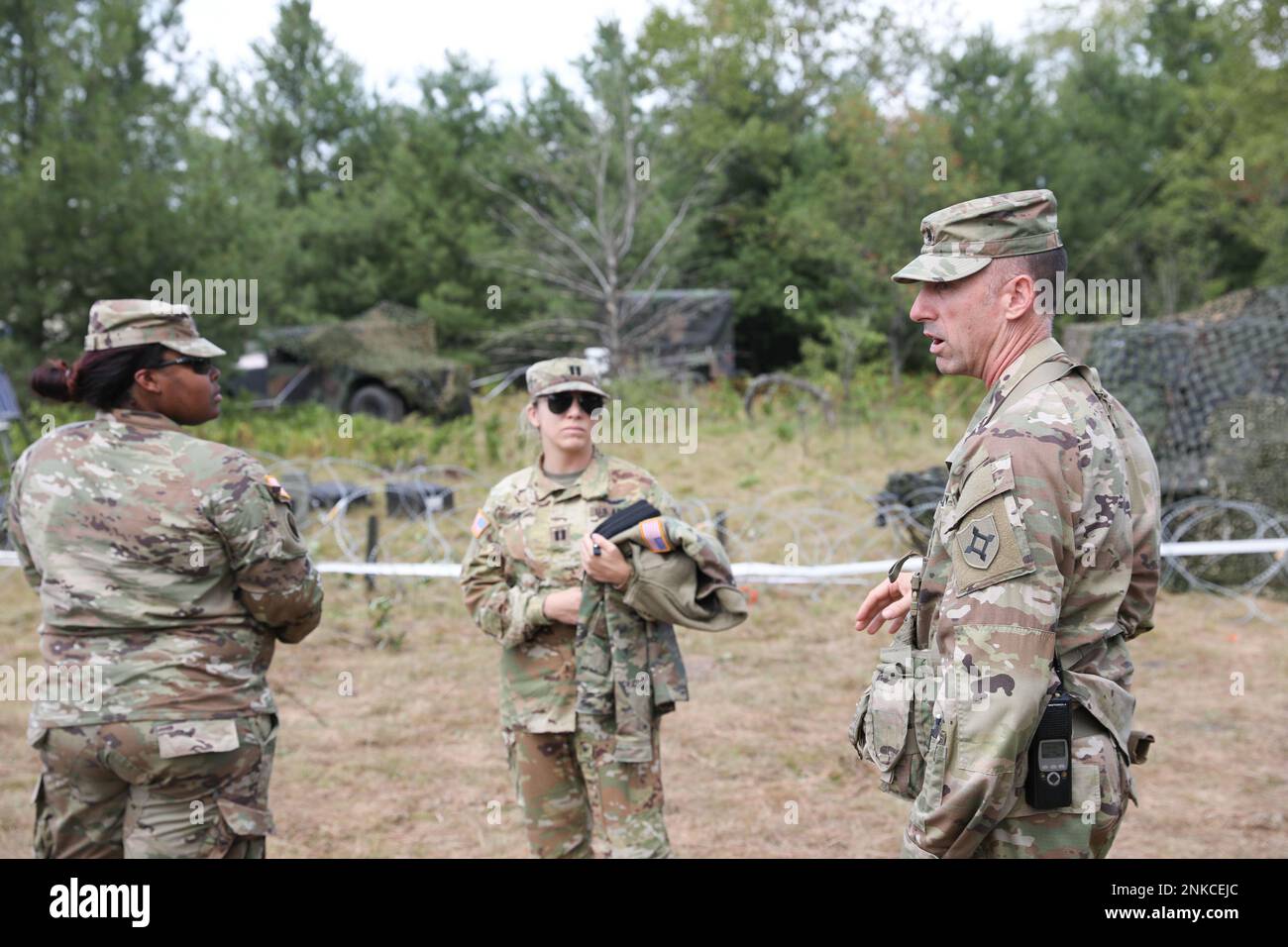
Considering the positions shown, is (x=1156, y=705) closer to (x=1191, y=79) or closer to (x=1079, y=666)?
(x=1079, y=666)

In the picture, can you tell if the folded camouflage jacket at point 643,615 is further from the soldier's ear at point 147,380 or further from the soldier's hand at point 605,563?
the soldier's ear at point 147,380

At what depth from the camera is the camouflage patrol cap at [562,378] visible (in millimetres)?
3557

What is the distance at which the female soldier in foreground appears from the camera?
2.72 metres

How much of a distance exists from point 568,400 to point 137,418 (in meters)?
1.30

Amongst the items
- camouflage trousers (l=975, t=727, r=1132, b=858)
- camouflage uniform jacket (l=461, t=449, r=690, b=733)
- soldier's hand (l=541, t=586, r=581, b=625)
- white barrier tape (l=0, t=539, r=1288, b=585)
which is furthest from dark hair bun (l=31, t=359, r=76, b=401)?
white barrier tape (l=0, t=539, r=1288, b=585)

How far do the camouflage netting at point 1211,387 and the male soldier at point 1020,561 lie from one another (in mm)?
7348

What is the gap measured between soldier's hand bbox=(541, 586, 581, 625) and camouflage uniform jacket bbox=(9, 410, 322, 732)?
2.86 ft

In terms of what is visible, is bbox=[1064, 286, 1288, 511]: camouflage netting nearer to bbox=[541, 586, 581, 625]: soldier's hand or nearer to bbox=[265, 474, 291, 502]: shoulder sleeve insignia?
bbox=[541, 586, 581, 625]: soldier's hand

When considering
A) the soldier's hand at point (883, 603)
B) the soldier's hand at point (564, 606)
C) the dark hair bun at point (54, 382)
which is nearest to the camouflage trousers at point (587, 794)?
the soldier's hand at point (564, 606)

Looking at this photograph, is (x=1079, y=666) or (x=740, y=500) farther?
(x=740, y=500)

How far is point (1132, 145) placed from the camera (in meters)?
26.7

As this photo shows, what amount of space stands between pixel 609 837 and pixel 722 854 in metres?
1.35

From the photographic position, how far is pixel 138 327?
2914 millimetres

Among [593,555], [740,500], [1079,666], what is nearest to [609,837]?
[593,555]
